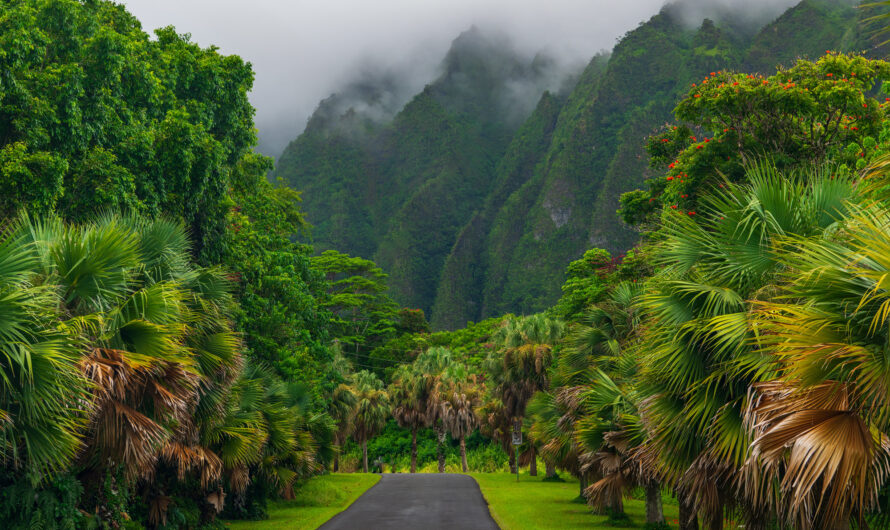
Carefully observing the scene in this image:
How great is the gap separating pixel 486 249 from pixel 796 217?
6538 inches

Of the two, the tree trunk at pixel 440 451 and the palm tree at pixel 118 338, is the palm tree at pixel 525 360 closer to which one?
the tree trunk at pixel 440 451

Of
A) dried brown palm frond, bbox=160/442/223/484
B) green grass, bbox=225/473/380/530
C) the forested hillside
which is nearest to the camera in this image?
dried brown palm frond, bbox=160/442/223/484

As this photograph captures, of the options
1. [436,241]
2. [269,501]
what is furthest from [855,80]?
[436,241]

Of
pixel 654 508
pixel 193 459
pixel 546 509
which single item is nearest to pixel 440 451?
pixel 546 509

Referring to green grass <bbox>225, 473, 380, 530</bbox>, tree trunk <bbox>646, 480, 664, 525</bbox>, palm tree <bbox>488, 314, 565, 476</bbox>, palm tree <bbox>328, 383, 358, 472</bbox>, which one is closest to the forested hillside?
palm tree <bbox>328, 383, 358, 472</bbox>

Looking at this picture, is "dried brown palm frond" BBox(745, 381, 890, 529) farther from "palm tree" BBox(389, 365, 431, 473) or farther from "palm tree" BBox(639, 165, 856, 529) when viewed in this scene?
"palm tree" BBox(389, 365, 431, 473)

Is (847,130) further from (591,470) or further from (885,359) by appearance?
(885,359)

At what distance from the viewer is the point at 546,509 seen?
2455cm

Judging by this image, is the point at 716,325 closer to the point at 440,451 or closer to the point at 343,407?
→ the point at 343,407

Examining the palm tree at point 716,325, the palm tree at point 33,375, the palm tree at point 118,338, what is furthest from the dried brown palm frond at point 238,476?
the palm tree at point 716,325

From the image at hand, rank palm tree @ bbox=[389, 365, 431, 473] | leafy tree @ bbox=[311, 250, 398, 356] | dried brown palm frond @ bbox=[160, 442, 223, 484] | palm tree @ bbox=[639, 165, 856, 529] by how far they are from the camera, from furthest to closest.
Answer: leafy tree @ bbox=[311, 250, 398, 356] → palm tree @ bbox=[389, 365, 431, 473] → dried brown palm frond @ bbox=[160, 442, 223, 484] → palm tree @ bbox=[639, 165, 856, 529]

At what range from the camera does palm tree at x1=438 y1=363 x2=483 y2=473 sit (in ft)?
182

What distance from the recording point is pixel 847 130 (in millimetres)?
18609

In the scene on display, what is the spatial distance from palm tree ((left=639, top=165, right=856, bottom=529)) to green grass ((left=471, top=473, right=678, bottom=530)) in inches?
412
